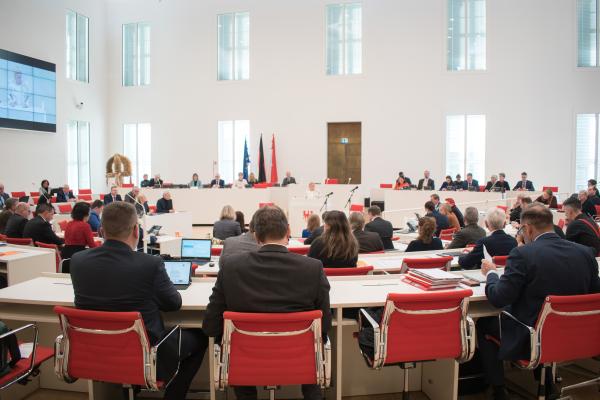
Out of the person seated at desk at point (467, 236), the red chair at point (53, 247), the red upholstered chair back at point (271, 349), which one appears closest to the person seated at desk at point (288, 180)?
the red chair at point (53, 247)

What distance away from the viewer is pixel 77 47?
53.7ft

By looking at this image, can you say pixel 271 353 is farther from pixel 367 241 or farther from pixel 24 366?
pixel 367 241

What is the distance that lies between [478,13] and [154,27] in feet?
35.3

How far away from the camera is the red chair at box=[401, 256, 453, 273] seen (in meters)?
4.03

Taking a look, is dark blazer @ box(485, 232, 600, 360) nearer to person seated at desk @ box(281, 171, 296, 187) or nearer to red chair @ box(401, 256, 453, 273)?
red chair @ box(401, 256, 453, 273)

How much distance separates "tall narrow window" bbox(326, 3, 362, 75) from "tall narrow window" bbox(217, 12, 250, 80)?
2827 millimetres

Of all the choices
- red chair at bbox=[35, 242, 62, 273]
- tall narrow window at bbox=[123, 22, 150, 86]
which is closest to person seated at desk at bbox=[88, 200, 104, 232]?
red chair at bbox=[35, 242, 62, 273]

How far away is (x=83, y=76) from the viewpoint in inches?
653

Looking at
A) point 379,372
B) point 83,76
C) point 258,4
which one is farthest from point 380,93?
point 379,372

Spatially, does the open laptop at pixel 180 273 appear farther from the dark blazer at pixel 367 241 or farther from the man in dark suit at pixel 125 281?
the dark blazer at pixel 367 241

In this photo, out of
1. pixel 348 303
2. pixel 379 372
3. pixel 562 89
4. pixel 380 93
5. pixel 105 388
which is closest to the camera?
pixel 348 303

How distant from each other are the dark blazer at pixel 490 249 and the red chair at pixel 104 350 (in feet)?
9.41

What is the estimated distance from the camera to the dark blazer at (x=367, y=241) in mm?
5031

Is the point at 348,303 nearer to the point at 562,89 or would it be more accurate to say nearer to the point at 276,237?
the point at 276,237
